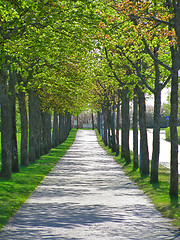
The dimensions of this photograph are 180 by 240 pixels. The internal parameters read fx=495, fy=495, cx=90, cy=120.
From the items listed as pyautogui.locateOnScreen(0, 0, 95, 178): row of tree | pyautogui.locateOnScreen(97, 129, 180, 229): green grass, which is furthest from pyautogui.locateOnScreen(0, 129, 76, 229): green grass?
pyautogui.locateOnScreen(97, 129, 180, 229): green grass

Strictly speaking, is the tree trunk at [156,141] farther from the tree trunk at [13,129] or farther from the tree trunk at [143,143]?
the tree trunk at [13,129]

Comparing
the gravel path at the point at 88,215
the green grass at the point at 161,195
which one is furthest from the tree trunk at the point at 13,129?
the green grass at the point at 161,195

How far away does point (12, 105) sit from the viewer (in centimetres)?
2312

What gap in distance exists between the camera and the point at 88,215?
11.9 meters

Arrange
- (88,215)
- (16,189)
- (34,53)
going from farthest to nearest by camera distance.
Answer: (16,189) → (34,53) → (88,215)

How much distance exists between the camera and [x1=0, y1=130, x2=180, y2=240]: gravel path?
955cm

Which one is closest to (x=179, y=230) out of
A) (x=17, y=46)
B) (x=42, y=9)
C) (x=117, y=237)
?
(x=117, y=237)

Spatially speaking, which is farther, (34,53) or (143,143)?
(143,143)

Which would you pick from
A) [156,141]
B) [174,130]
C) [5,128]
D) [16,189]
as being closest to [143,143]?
[156,141]

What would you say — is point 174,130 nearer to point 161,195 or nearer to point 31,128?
point 161,195

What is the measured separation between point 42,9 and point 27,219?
5.29 meters

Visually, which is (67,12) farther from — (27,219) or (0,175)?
(0,175)

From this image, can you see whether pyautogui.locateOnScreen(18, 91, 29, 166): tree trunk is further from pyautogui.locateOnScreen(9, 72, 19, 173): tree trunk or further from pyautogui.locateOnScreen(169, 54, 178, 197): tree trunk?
pyautogui.locateOnScreen(169, 54, 178, 197): tree trunk

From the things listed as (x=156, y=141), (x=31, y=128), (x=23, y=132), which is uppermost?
(x=31, y=128)
